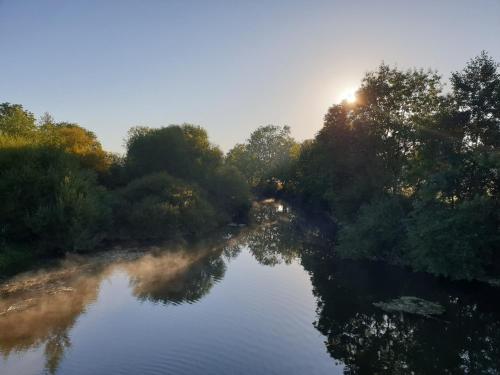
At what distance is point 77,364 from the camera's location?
2350 cm

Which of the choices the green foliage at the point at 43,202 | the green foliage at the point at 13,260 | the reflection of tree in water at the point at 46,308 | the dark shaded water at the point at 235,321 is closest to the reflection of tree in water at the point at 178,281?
the dark shaded water at the point at 235,321

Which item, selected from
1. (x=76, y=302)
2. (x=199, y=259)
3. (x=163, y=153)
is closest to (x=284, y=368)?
(x=76, y=302)

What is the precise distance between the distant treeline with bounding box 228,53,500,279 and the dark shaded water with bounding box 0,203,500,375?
3.33 metres

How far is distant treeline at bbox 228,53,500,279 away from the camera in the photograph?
3712cm

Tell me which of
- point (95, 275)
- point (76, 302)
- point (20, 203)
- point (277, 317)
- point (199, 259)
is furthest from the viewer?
point (199, 259)

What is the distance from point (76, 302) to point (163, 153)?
53.4m

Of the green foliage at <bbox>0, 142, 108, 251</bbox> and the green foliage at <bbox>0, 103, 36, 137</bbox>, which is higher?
the green foliage at <bbox>0, 103, 36, 137</bbox>

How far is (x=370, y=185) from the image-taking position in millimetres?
58969

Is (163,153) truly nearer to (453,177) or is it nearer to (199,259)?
(199,259)

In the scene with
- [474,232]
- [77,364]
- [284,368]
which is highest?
[474,232]

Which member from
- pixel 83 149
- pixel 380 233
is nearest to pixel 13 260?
pixel 83 149

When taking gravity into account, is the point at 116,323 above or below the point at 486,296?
below

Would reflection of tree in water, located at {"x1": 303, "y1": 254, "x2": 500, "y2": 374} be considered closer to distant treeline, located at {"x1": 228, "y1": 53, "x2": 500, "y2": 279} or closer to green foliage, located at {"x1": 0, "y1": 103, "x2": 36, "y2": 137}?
distant treeline, located at {"x1": 228, "y1": 53, "x2": 500, "y2": 279}

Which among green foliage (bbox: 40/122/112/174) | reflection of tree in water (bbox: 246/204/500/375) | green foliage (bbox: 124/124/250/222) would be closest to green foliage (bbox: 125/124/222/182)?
green foliage (bbox: 124/124/250/222)
